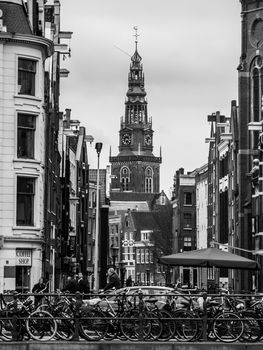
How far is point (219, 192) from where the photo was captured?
420ft

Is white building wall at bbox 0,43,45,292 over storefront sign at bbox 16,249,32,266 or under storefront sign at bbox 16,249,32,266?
over

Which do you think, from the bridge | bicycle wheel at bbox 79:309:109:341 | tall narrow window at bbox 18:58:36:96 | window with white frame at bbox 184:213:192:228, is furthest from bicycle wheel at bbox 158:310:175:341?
window with white frame at bbox 184:213:192:228

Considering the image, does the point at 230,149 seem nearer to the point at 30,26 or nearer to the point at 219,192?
the point at 219,192

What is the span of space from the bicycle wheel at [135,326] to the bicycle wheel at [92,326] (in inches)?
18.2

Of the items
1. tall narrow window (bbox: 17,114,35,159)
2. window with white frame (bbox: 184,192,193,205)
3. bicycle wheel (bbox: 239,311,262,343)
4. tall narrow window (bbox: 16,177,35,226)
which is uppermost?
window with white frame (bbox: 184,192,193,205)

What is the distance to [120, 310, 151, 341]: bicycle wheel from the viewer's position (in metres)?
34.0

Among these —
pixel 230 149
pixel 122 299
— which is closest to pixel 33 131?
pixel 122 299

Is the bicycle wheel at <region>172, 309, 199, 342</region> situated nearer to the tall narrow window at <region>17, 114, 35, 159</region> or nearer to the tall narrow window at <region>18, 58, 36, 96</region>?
the tall narrow window at <region>17, 114, 35, 159</region>

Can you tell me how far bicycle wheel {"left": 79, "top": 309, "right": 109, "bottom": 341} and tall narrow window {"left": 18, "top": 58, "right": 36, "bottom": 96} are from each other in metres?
20.1

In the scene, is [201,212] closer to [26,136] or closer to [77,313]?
[26,136]

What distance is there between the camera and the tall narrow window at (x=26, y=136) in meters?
52.6

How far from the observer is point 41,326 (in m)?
34.1

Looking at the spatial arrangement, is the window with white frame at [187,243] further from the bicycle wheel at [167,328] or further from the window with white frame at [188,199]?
the bicycle wheel at [167,328]

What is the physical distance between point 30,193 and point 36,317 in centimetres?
1921
